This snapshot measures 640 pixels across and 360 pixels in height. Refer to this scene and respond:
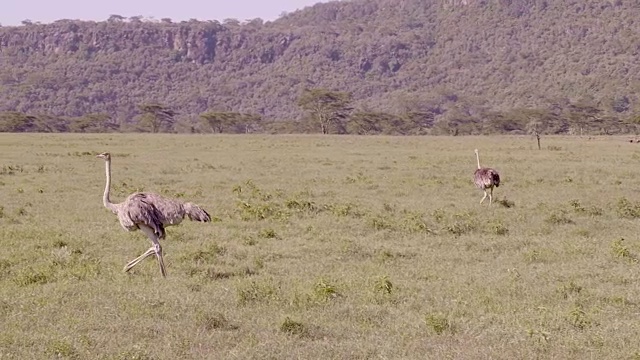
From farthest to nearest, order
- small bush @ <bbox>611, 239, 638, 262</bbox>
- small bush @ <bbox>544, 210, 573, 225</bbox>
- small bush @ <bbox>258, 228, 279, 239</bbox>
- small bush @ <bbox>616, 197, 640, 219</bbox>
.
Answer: small bush @ <bbox>616, 197, 640, 219</bbox>
small bush @ <bbox>544, 210, 573, 225</bbox>
small bush @ <bbox>258, 228, 279, 239</bbox>
small bush @ <bbox>611, 239, 638, 262</bbox>

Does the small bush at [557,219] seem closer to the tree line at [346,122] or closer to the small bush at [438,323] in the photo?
the small bush at [438,323]

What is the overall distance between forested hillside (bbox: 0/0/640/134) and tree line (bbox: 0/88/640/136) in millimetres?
495

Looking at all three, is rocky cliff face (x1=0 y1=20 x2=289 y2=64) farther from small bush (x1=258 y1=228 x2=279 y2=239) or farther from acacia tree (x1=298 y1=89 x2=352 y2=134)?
small bush (x1=258 y1=228 x2=279 y2=239)

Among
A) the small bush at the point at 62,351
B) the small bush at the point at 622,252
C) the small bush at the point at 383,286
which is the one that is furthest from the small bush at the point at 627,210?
the small bush at the point at 62,351

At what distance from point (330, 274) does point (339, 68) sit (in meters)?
170

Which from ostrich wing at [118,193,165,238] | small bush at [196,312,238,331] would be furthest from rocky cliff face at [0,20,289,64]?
small bush at [196,312,238,331]

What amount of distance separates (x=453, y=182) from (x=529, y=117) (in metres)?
64.4

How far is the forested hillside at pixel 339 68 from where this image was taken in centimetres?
12800

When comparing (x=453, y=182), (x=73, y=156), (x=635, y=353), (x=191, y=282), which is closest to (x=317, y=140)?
(x=73, y=156)

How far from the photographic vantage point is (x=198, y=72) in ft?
608

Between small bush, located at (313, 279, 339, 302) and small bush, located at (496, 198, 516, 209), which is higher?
small bush, located at (313, 279, 339, 302)

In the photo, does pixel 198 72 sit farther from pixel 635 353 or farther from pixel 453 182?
pixel 635 353

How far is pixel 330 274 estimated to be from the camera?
1149 cm

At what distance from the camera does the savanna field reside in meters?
8.22
